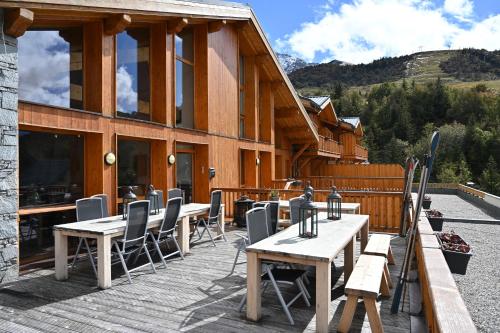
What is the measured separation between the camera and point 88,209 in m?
5.46

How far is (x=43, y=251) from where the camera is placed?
557 centimetres

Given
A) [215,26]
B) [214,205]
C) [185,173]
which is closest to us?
[214,205]

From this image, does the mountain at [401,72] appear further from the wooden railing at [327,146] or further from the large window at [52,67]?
the large window at [52,67]

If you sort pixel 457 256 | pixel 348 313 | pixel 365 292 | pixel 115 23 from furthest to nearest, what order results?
pixel 115 23 → pixel 457 256 → pixel 348 313 → pixel 365 292

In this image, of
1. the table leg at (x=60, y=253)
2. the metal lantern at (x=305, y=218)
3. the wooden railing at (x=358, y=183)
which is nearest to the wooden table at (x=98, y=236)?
the table leg at (x=60, y=253)

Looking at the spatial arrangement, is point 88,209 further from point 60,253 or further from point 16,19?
point 16,19

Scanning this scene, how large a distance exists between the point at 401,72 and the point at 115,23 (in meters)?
99.6

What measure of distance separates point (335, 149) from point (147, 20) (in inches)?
588

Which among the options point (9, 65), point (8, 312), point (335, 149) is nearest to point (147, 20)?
point (9, 65)

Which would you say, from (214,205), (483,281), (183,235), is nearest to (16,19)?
(183,235)

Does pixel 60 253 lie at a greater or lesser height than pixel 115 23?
lesser

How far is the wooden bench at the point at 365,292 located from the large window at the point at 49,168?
4619mm

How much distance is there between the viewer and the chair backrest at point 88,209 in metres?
5.31

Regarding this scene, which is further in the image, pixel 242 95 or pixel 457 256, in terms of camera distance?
pixel 242 95
